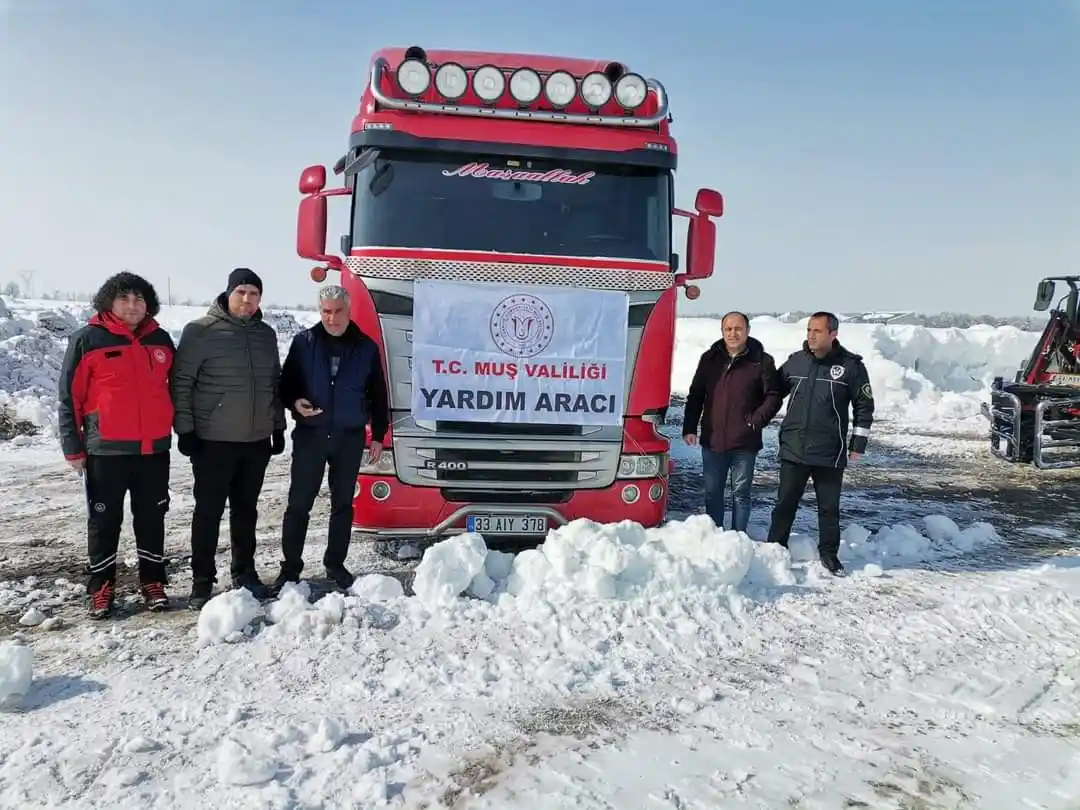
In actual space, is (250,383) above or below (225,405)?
above

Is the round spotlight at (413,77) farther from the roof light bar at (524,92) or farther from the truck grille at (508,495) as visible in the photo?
the truck grille at (508,495)

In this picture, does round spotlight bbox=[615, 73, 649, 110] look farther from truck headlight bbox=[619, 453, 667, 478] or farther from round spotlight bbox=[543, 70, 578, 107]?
truck headlight bbox=[619, 453, 667, 478]

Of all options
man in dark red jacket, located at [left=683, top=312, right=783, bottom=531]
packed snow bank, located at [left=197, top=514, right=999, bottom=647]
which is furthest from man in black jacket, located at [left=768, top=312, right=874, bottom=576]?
packed snow bank, located at [left=197, top=514, right=999, bottom=647]

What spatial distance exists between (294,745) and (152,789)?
52 centimetres

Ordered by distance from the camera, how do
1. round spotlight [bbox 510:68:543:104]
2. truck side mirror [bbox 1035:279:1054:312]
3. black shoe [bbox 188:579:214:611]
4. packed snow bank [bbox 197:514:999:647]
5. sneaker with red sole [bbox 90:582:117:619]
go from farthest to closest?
truck side mirror [bbox 1035:279:1054:312]
round spotlight [bbox 510:68:543:104]
black shoe [bbox 188:579:214:611]
sneaker with red sole [bbox 90:582:117:619]
packed snow bank [bbox 197:514:999:647]

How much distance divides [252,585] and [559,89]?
410 cm

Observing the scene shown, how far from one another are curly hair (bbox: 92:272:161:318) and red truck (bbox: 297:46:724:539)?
134 centimetres

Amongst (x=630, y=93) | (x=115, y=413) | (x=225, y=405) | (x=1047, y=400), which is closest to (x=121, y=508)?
(x=115, y=413)

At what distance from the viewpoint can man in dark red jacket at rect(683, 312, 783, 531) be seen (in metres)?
5.79

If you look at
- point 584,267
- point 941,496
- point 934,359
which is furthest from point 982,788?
point 934,359

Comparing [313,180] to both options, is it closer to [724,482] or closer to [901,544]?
[724,482]

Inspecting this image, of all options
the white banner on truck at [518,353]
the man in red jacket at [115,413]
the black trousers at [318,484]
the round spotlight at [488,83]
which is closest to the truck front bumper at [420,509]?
the black trousers at [318,484]

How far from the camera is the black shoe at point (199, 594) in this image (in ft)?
15.2

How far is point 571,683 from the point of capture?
3.72m
